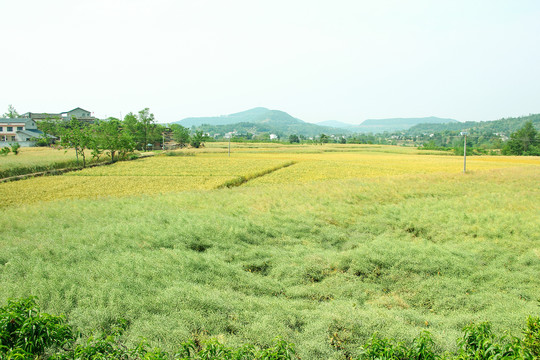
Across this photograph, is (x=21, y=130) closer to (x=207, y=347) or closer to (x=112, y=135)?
(x=112, y=135)

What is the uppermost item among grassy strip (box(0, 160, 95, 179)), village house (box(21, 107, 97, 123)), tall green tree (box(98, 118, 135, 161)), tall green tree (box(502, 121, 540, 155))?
village house (box(21, 107, 97, 123))

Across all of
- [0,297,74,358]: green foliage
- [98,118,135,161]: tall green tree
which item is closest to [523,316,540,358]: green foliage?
[0,297,74,358]: green foliage

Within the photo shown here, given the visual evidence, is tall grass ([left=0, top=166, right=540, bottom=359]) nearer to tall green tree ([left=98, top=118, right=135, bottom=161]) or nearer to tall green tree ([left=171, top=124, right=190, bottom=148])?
tall green tree ([left=98, top=118, right=135, bottom=161])

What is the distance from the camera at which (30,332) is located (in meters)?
4.66

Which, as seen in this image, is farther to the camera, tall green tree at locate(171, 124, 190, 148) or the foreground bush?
tall green tree at locate(171, 124, 190, 148)

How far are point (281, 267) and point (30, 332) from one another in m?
5.53

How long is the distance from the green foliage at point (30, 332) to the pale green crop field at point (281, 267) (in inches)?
35.6

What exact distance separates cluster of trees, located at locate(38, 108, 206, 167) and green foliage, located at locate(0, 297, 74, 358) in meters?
35.3

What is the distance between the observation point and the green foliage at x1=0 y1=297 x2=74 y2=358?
181 inches

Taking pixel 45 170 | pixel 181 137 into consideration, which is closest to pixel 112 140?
pixel 45 170

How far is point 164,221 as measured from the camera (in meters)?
12.1

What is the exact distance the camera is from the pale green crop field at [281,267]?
605cm

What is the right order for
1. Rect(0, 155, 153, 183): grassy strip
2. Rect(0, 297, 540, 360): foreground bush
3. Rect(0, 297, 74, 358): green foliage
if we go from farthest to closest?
Rect(0, 155, 153, 183): grassy strip
Rect(0, 297, 74, 358): green foliage
Rect(0, 297, 540, 360): foreground bush

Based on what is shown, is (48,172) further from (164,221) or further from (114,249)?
(114,249)
